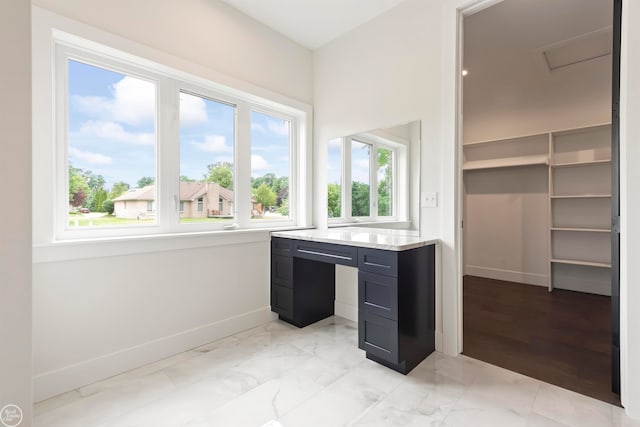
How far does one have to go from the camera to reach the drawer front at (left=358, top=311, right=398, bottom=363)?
189cm

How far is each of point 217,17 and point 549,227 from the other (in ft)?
14.0

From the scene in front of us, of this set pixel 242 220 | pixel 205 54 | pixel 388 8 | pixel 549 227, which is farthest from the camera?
pixel 549 227

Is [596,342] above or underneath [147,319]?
underneath

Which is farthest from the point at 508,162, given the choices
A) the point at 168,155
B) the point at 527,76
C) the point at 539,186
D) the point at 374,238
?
the point at 168,155

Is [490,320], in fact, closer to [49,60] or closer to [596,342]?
[596,342]

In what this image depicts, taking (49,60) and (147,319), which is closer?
(49,60)

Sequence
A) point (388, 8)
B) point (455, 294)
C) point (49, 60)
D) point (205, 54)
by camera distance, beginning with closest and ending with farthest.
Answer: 1. point (49, 60)
2. point (455, 294)
3. point (205, 54)
4. point (388, 8)

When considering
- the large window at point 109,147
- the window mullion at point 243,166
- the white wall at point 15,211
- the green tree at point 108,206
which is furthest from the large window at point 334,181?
the white wall at point 15,211

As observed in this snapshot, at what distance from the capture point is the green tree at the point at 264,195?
2859mm

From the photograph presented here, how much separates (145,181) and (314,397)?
185cm

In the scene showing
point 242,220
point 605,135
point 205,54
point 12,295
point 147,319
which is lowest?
point 147,319

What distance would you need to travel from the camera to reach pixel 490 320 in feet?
9.18

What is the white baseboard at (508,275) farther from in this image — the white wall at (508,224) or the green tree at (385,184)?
the green tree at (385,184)

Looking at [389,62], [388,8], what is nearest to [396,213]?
[389,62]
